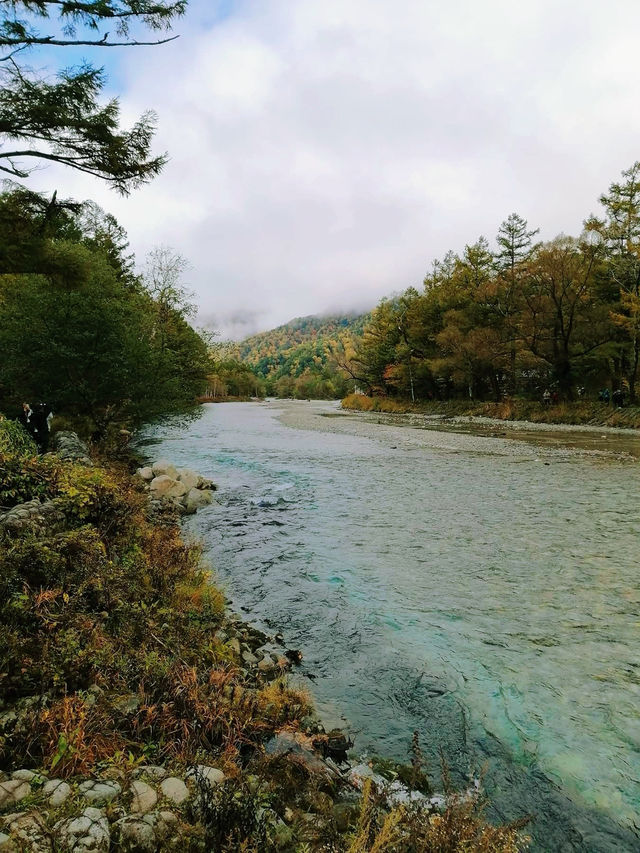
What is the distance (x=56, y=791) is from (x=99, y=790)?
0.24m

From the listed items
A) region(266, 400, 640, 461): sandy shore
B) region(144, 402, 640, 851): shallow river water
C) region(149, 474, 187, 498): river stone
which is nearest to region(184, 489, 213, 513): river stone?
region(149, 474, 187, 498): river stone

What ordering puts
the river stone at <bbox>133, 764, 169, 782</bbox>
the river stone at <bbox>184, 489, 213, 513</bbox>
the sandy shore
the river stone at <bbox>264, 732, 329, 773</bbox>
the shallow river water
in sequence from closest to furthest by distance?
1. the river stone at <bbox>133, 764, 169, 782</bbox>
2. the river stone at <bbox>264, 732, 329, 773</bbox>
3. the shallow river water
4. the river stone at <bbox>184, 489, 213, 513</bbox>
5. the sandy shore

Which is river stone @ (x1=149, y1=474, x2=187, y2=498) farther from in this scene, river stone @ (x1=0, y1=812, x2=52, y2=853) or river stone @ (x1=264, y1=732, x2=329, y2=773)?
river stone @ (x1=0, y1=812, x2=52, y2=853)

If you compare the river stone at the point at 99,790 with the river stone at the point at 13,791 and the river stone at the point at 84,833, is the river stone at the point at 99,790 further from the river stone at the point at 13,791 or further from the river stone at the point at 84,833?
the river stone at the point at 13,791

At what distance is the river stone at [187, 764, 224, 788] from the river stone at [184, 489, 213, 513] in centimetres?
1007

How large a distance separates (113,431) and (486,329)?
34.9 meters

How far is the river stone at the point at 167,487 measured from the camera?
44.6 ft

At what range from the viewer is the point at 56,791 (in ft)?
8.75

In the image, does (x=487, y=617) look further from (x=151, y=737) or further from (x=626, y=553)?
(x=151, y=737)

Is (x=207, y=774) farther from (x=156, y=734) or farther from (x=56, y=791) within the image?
(x=56, y=791)

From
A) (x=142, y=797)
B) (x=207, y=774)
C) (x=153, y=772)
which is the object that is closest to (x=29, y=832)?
(x=142, y=797)

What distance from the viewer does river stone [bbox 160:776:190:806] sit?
2.84 m

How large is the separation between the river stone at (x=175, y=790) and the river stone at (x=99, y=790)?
0.91ft

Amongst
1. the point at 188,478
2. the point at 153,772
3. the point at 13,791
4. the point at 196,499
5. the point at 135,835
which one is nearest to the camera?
the point at 135,835
